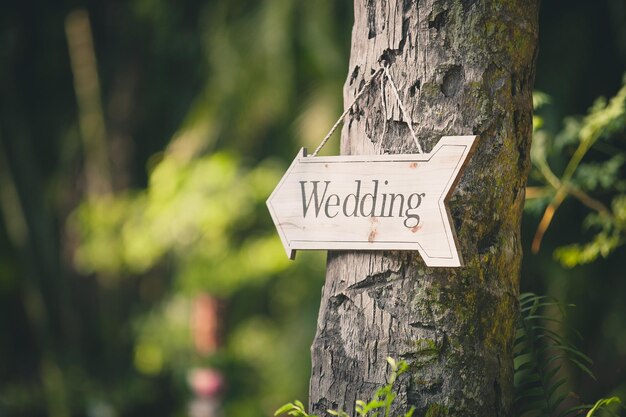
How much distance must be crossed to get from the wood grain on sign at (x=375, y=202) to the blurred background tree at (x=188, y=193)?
747 millimetres

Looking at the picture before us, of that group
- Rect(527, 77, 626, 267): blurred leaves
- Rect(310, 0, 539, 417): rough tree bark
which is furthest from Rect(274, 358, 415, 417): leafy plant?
Rect(527, 77, 626, 267): blurred leaves

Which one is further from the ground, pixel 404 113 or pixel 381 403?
pixel 404 113

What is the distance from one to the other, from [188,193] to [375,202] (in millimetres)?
2477

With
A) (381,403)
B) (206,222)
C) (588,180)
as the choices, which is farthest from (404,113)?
(206,222)

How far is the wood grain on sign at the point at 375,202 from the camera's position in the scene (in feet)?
3.59

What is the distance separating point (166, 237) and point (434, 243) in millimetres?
2829

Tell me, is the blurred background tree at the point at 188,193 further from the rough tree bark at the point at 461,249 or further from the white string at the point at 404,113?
the white string at the point at 404,113

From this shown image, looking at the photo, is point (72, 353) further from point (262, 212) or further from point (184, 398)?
point (262, 212)

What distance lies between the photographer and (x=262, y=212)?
156 inches

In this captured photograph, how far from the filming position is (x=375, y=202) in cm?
116

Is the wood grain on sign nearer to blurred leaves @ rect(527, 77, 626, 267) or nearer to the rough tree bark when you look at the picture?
the rough tree bark

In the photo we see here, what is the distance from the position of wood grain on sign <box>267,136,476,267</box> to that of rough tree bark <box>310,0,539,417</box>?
0.04 m

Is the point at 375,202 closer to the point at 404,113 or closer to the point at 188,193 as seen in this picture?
the point at 404,113

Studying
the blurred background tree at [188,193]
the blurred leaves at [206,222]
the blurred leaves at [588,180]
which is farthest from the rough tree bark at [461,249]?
the blurred leaves at [206,222]
